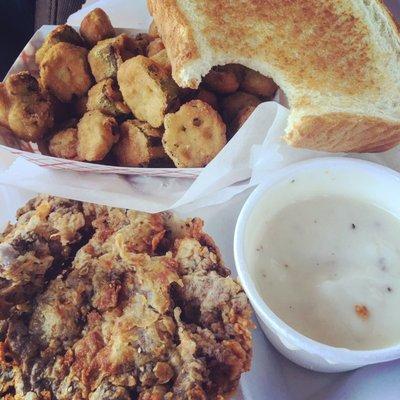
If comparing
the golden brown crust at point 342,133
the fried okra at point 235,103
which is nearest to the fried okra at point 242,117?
the fried okra at point 235,103

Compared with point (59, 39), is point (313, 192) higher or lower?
lower

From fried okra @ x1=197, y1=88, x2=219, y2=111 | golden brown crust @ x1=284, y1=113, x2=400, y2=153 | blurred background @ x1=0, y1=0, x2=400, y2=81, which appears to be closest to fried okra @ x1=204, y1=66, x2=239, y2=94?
fried okra @ x1=197, y1=88, x2=219, y2=111

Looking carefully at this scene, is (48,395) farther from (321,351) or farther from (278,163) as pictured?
(278,163)

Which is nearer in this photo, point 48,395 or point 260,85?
point 48,395

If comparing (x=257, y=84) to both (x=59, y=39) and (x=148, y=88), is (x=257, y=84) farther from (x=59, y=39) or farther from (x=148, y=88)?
(x=59, y=39)

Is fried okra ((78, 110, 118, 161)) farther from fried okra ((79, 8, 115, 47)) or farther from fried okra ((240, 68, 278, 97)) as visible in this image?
fried okra ((240, 68, 278, 97))

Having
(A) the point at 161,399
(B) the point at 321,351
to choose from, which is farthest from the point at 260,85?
(A) the point at 161,399

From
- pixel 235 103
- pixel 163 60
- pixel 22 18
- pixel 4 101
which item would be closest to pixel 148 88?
pixel 163 60
